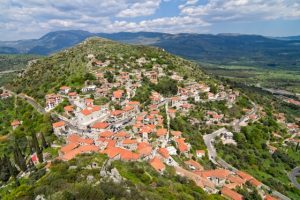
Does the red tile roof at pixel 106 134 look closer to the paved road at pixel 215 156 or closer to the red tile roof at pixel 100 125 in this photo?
the red tile roof at pixel 100 125

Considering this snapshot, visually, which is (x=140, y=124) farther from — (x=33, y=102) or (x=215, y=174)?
(x=33, y=102)

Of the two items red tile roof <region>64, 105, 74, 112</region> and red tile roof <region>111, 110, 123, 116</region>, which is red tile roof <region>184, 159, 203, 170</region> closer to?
red tile roof <region>111, 110, 123, 116</region>

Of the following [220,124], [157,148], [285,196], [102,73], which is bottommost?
[285,196]

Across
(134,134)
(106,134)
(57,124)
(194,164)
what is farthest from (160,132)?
(57,124)

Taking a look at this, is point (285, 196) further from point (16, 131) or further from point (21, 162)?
point (16, 131)

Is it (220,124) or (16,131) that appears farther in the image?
(220,124)

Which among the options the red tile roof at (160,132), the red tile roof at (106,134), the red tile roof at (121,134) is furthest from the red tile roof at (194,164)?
the red tile roof at (106,134)

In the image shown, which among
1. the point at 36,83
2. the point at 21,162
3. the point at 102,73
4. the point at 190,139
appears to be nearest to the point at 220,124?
the point at 190,139
